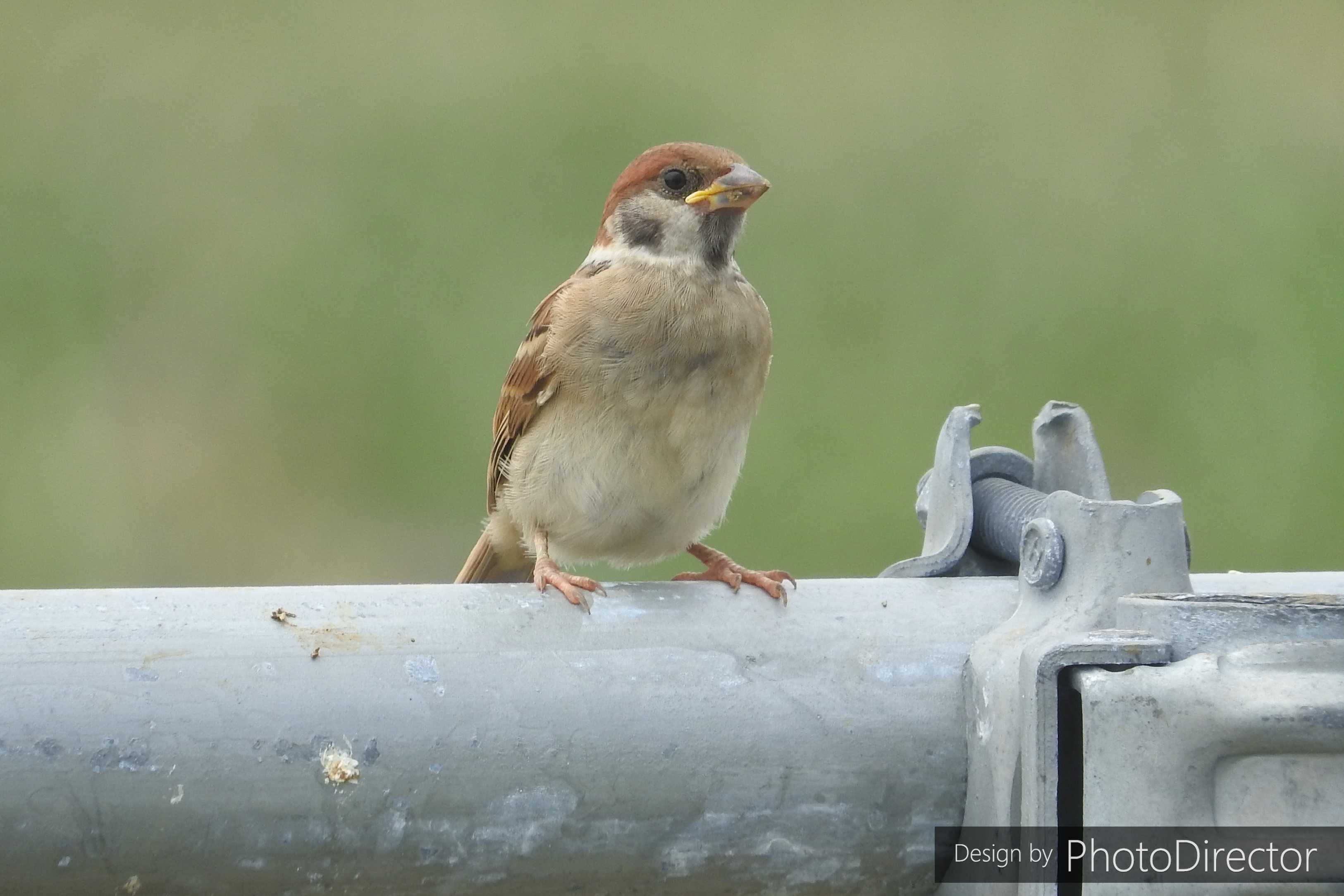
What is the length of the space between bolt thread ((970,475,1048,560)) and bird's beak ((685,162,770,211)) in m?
1.00

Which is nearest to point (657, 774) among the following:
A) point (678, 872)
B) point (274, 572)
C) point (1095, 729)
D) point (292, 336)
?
point (678, 872)

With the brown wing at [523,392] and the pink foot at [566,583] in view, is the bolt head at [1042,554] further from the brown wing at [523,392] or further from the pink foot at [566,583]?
the brown wing at [523,392]

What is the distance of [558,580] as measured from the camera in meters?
1.63

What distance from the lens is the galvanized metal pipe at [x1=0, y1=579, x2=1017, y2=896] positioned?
3.47 ft

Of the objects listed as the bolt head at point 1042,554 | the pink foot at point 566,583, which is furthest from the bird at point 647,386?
the bolt head at point 1042,554

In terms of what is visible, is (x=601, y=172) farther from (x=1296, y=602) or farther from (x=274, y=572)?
(x=1296, y=602)

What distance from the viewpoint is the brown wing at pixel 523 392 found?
93.7 inches

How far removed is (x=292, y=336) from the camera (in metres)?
4.75

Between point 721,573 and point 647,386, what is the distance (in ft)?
0.87

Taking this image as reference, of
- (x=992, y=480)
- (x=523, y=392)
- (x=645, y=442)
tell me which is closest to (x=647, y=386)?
(x=645, y=442)

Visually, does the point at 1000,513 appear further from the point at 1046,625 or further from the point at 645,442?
the point at 645,442

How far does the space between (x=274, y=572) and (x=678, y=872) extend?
3.41m

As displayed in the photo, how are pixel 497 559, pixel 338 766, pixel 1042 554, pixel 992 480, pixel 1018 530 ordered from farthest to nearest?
pixel 497 559 → pixel 992 480 → pixel 1018 530 → pixel 1042 554 → pixel 338 766

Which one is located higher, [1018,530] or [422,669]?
[1018,530]
